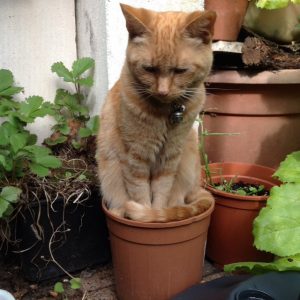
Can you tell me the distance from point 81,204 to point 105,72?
0.62m

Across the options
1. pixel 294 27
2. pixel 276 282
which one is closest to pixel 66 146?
pixel 276 282

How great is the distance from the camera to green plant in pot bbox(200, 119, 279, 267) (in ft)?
5.39

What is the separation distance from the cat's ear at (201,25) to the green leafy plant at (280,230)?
1.97ft

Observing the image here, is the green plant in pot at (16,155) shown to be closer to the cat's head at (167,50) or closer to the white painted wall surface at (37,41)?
the white painted wall surface at (37,41)

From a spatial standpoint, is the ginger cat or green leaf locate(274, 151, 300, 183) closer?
the ginger cat

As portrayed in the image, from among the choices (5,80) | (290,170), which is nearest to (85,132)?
(5,80)

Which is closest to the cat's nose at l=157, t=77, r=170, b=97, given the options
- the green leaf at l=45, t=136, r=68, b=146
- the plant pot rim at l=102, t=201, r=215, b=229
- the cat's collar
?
the cat's collar

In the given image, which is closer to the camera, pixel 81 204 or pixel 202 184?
pixel 81 204

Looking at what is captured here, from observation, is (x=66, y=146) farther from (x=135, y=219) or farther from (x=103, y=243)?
(x=135, y=219)

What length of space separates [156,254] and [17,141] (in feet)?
2.10

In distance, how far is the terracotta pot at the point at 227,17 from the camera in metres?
1.94

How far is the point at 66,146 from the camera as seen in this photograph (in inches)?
72.1

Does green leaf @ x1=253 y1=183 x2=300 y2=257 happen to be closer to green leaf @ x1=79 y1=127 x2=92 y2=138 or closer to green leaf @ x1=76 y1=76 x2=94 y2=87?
green leaf @ x1=79 y1=127 x2=92 y2=138

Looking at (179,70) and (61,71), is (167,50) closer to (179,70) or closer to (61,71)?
(179,70)
